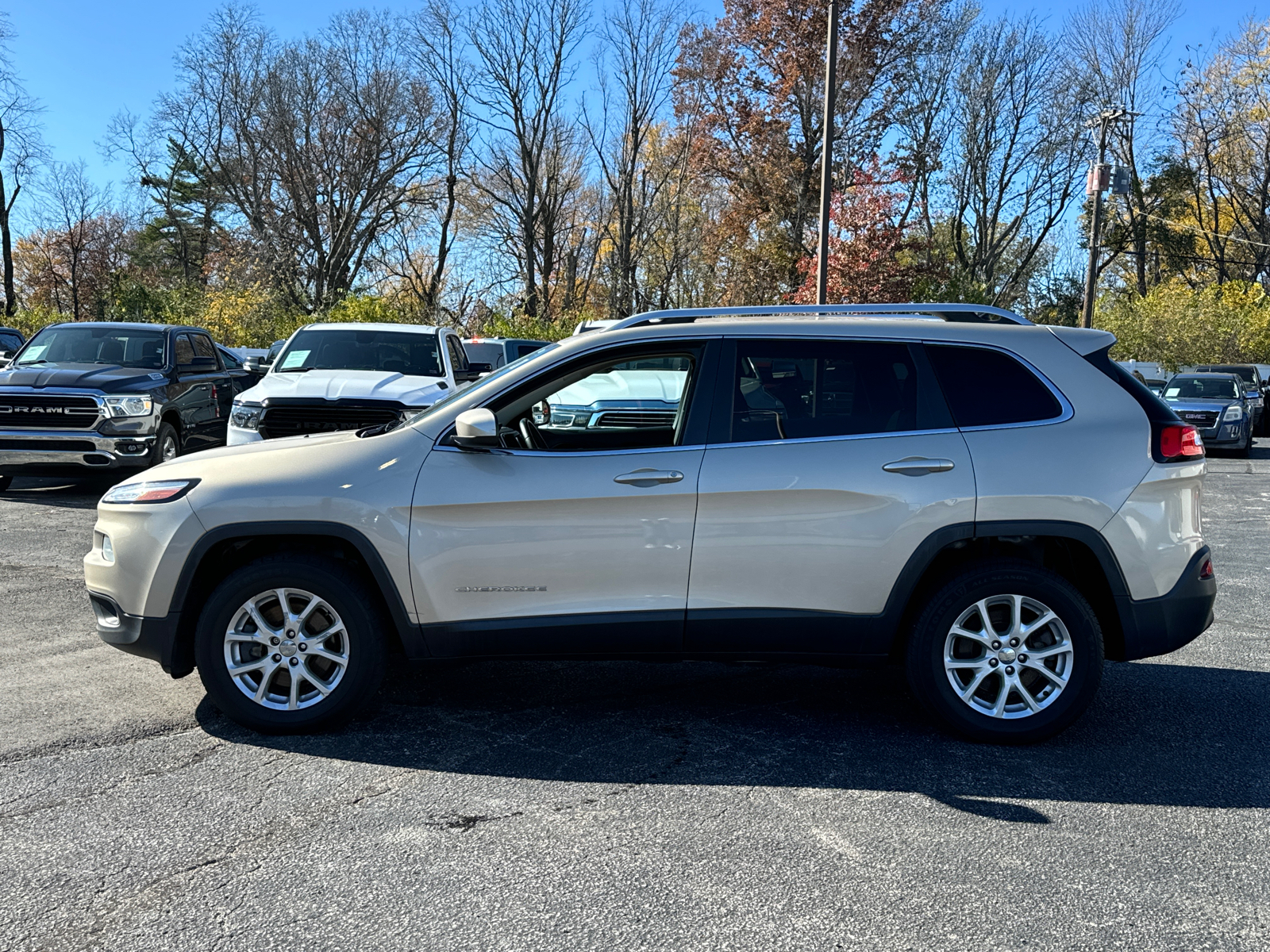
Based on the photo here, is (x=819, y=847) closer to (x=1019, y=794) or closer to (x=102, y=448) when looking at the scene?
(x=1019, y=794)

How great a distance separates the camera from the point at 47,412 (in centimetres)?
1116

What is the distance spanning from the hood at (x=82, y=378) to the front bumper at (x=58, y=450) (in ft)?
1.64

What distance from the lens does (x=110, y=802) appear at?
389cm

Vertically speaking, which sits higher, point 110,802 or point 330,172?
point 330,172

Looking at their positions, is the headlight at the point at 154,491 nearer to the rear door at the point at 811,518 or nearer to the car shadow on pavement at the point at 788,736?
the car shadow on pavement at the point at 788,736

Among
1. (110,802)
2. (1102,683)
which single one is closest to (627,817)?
(110,802)

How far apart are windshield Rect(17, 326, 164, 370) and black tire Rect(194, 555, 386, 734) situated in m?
8.90

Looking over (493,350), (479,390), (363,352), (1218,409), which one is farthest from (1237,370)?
(479,390)

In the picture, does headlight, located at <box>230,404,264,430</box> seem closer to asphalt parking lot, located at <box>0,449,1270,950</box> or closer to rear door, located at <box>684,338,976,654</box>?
asphalt parking lot, located at <box>0,449,1270,950</box>

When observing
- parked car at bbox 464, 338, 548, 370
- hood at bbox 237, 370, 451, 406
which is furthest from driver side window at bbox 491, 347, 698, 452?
parked car at bbox 464, 338, 548, 370

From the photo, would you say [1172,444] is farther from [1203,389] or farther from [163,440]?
[1203,389]

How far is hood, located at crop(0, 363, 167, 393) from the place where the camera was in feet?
37.1

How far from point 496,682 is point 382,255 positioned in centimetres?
3699

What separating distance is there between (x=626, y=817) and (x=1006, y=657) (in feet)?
5.97
